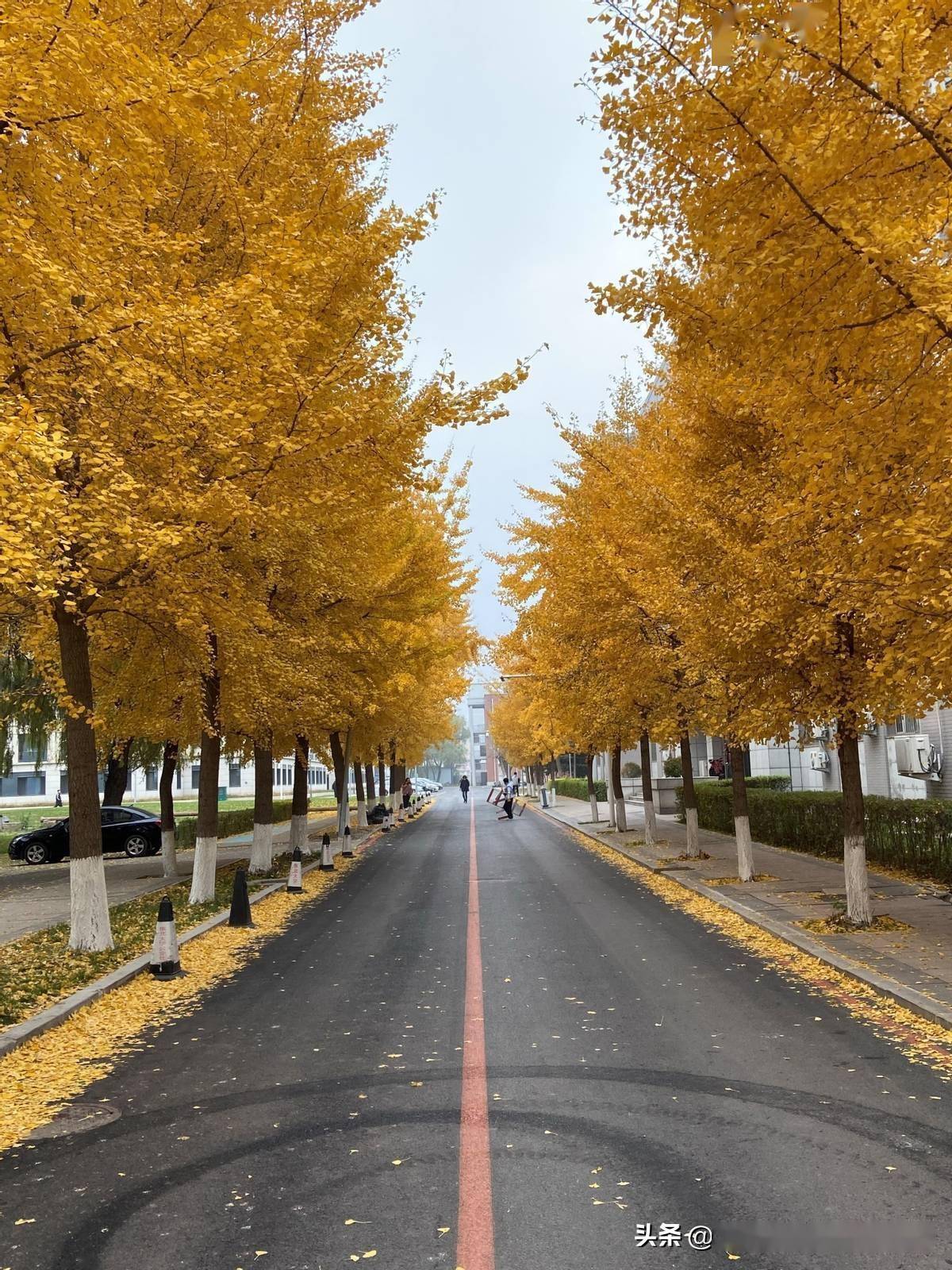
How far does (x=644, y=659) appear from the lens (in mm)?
16656

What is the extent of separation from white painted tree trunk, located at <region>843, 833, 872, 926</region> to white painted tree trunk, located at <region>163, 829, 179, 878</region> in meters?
14.2

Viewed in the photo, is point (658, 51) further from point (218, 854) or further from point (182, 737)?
point (218, 854)

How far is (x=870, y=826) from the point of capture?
1680cm

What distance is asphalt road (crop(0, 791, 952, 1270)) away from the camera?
12.7 feet

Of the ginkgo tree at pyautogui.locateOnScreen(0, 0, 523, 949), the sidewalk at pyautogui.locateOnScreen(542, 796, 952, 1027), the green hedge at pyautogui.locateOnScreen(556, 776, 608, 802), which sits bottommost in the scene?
the green hedge at pyautogui.locateOnScreen(556, 776, 608, 802)

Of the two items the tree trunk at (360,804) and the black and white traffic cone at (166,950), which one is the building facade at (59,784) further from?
the black and white traffic cone at (166,950)

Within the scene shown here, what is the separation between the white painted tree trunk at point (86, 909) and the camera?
10734 millimetres

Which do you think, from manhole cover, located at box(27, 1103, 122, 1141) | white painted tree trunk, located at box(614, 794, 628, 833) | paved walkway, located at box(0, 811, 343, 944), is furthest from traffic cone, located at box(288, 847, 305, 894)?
white painted tree trunk, located at box(614, 794, 628, 833)

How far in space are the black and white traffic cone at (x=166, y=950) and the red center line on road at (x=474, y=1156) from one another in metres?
3.33

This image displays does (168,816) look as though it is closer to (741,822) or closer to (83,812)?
(83,812)

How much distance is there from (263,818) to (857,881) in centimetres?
1241

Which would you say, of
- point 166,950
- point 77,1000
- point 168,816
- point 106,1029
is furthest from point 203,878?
point 106,1029

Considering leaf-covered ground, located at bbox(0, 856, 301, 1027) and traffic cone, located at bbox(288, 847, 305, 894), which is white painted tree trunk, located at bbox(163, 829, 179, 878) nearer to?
leaf-covered ground, located at bbox(0, 856, 301, 1027)

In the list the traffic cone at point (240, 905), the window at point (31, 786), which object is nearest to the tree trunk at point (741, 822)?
the traffic cone at point (240, 905)
